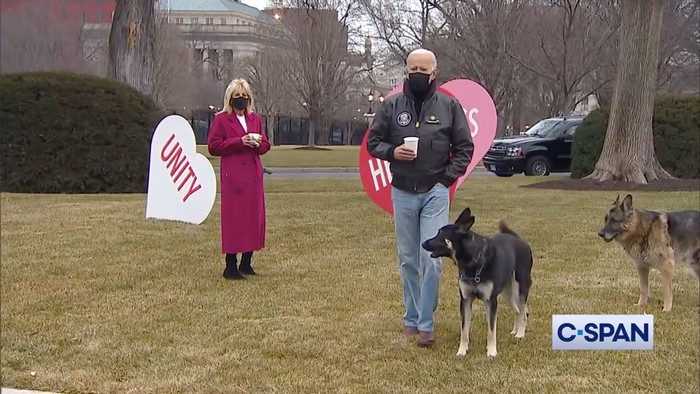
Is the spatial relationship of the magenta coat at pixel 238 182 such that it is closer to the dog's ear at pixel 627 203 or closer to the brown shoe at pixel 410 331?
the brown shoe at pixel 410 331

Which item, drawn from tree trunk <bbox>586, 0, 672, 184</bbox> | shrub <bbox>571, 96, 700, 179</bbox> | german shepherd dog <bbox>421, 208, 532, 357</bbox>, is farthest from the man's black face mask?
shrub <bbox>571, 96, 700, 179</bbox>

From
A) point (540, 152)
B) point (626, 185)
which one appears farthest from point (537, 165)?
point (626, 185)

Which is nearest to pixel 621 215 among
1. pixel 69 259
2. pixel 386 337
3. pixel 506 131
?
pixel 386 337

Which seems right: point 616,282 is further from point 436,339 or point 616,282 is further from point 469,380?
point 469,380

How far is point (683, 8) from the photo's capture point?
110 ft

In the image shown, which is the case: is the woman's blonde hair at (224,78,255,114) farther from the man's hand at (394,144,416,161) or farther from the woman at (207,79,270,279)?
the man's hand at (394,144,416,161)

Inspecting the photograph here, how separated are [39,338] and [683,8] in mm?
34525

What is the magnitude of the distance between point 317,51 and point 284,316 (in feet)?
Answer: 142

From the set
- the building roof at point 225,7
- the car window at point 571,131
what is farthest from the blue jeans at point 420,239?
the building roof at point 225,7

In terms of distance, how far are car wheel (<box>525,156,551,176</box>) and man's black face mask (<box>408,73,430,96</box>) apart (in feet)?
61.0

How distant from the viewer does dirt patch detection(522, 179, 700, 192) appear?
54.9 feet

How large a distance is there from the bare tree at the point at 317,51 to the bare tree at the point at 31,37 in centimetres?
4169

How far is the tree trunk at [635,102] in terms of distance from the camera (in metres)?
17.1

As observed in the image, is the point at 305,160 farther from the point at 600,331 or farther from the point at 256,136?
the point at 600,331
